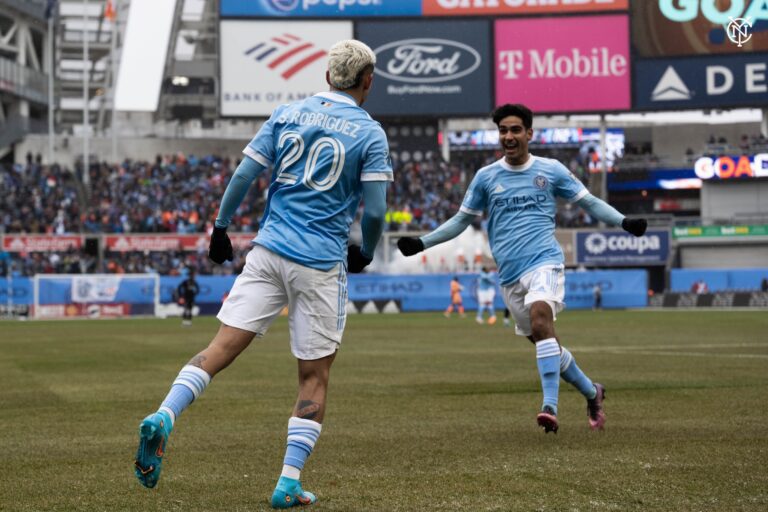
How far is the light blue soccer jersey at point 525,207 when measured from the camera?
9633mm

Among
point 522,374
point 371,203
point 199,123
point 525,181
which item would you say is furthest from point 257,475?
point 199,123

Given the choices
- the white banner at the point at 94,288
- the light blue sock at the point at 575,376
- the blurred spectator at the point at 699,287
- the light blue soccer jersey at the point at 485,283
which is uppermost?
the light blue sock at the point at 575,376

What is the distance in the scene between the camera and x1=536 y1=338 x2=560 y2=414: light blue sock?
9031mm

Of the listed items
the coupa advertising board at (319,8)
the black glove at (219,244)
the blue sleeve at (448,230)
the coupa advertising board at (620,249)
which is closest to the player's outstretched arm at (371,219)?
the black glove at (219,244)

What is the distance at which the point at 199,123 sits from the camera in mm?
88125

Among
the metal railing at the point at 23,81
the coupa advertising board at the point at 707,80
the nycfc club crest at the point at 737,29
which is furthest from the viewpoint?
the metal railing at the point at 23,81

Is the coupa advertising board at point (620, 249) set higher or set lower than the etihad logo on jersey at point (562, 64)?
lower

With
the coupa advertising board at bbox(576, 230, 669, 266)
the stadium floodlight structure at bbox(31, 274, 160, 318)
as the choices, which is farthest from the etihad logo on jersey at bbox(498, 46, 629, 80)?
the stadium floodlight structure at bbox(31, 274, 160, 318)

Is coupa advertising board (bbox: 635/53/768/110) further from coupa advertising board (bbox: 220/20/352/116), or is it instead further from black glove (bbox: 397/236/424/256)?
black glove (bbox: 397/236/424/256)

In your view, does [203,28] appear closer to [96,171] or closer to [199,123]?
[199,123]

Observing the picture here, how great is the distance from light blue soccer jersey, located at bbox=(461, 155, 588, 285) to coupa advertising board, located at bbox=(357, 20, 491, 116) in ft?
176

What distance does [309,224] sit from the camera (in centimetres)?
612

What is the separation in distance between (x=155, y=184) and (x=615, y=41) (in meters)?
25.7

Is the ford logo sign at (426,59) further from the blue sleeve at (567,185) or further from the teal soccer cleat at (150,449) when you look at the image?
the teal soccer cleat at (150,449)
